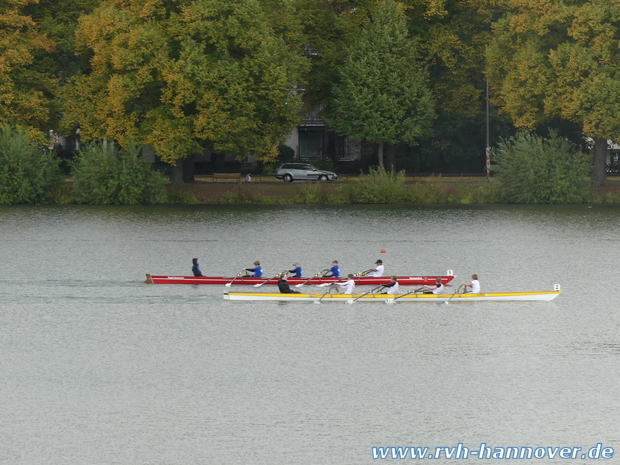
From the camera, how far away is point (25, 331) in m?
43.2

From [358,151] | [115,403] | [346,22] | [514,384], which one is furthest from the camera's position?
[358,151]

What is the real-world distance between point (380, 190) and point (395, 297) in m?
41.5

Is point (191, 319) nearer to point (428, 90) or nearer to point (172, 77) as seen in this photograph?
point (172, 77)

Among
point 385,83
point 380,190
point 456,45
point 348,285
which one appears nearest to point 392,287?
point 348,285

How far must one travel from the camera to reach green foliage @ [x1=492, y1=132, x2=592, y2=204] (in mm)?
87250

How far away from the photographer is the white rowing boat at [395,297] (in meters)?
48.2

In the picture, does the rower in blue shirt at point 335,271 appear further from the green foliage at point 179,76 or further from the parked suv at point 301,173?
the parked suv at point 301,173

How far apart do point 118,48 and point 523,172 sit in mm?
33256

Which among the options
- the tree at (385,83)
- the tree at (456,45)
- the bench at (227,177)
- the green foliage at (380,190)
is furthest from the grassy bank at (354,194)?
the tree at (456,45)

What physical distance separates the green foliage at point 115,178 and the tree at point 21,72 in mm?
5080

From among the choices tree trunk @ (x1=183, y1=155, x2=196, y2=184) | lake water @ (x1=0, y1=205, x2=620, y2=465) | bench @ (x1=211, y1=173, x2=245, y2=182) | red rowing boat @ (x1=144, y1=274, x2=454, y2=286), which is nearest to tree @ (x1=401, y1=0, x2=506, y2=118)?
bench @ (x1=211, y1=173, x2=245, y2=182)

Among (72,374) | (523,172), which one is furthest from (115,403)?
(523,172)

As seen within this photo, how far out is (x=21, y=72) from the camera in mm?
87812

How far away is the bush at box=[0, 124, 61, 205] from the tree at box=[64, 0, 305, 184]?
13.3ft
